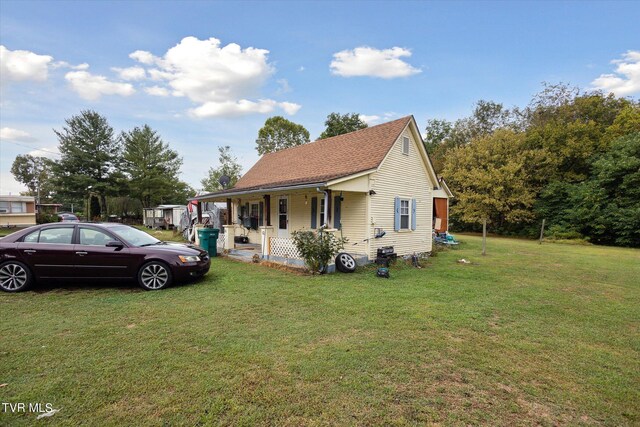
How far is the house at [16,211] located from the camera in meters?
25.3

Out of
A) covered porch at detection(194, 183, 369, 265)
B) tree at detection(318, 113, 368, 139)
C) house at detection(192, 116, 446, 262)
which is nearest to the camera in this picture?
covered porch at detection(194, 183, 369, 265)

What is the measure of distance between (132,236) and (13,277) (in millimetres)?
2317

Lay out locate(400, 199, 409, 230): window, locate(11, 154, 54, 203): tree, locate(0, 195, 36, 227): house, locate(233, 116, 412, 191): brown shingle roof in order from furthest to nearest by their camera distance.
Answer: locate(11, 154, 54, 203): tree → locate(0, 195, 36, 227): house → locate(400, 199, 409, 230): window → locate(233, 116, 412, 191): brown shingle roof

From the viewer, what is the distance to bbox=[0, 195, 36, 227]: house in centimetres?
2533

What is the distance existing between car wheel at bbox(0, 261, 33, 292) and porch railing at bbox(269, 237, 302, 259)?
5.86 m

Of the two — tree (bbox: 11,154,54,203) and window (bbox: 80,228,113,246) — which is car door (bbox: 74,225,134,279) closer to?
window (bbox: 80,228,113,246)

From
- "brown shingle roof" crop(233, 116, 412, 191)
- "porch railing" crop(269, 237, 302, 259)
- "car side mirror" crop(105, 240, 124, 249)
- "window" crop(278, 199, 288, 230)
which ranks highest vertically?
"brown shingle roof" crop(233, 116, 412, 191)

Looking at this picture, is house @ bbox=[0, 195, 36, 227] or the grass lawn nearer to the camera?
the grass lawn

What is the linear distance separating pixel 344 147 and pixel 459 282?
24.9ft

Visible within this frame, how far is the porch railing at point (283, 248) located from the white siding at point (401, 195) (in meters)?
2.77

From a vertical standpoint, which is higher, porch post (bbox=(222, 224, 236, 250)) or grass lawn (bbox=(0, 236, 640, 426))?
porch post (bbox=(222, 224, 236, 250))

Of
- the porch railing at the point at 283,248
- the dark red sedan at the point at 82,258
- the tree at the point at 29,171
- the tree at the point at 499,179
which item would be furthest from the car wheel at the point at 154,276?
the tree at the point at 29,171

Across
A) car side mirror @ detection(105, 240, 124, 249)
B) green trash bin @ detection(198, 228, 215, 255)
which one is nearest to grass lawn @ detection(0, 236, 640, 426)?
car side mirror @ detection(105, 240, 124, 249)

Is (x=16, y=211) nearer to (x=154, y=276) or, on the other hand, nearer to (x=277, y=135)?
(x=277, y=135)
